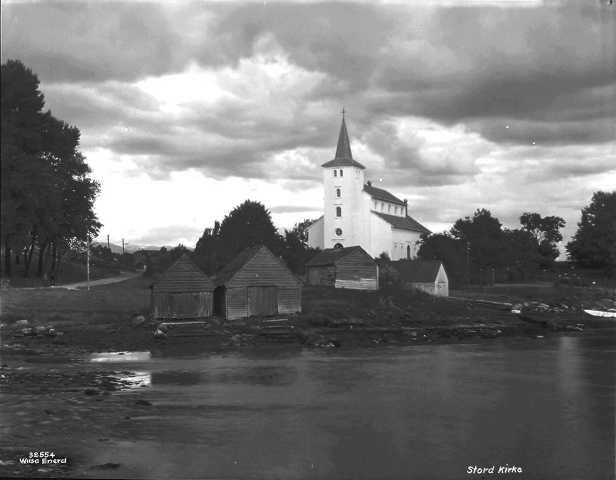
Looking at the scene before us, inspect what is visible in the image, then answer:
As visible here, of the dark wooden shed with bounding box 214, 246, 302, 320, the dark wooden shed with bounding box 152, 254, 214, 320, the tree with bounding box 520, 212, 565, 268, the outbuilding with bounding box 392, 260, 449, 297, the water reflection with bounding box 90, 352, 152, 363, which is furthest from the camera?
the outbuilding with bounding box 392, 260, 449, 297

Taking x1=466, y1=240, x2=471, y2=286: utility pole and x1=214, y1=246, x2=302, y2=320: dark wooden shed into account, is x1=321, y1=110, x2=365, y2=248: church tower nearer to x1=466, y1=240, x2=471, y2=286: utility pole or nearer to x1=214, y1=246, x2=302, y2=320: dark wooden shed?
x1=466, y1=240, x2=471, y2=286: utility pole

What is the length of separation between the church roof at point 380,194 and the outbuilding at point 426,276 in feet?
88.6

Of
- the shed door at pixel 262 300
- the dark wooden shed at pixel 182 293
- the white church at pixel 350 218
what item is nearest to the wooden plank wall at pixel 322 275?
the shed door at pixel 262 300

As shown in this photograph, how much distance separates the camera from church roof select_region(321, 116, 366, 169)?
93.2 meters

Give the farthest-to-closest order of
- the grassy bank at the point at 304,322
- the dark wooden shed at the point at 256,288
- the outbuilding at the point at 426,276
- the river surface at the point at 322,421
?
the outbuilding at the point at 426,276, the dark wooden shed at the point at 256,288, the grassy bank at the point at 304,322, the river surface at the point at 322,421

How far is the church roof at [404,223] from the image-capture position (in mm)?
96569

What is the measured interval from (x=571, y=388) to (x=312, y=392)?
9.50 m

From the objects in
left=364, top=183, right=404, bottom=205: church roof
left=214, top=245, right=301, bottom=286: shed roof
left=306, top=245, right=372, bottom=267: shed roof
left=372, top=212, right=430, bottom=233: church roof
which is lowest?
left=214, top=245, right=301, bottom=286: shed roof

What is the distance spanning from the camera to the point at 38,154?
1184cm

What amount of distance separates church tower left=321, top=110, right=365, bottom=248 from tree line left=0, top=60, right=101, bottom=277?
7920 centimetres

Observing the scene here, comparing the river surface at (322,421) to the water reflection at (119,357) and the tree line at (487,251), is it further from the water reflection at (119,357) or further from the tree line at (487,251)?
the tree line at (487,251)

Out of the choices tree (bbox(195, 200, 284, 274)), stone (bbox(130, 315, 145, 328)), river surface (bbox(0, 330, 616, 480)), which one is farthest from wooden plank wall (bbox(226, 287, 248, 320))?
tree (bbox(195, 200, 284, 274))

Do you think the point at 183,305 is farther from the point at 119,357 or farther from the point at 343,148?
the point at 343,148

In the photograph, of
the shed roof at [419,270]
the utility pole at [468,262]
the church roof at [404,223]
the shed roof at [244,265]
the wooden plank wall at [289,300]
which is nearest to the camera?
the shed roof at [244,265]
